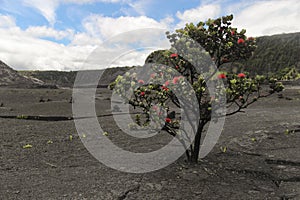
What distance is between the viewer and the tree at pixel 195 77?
6.41 m

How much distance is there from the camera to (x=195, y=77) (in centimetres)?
720

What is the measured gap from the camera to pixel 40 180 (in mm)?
6457

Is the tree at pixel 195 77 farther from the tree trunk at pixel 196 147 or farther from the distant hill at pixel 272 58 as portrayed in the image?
the distant hill at pixel 272 58

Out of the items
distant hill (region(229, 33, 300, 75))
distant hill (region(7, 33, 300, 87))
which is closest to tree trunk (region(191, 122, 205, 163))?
distant hill (region(7, 33, 300, 87))

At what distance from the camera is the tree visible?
641 centimetres

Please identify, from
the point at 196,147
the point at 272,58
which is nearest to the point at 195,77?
the point at 196,147

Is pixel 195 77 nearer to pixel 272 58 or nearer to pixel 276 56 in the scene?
pixel 272 58

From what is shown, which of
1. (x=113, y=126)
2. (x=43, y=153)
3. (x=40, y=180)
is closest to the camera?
(x=40, y=180)

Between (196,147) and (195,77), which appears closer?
(195,77)

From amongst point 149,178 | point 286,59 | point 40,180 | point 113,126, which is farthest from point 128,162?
point 286,59

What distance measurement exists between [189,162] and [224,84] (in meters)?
2.55

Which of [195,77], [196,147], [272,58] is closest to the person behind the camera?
[195,77]

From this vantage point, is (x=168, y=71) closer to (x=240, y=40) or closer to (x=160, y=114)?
(x=160, y=114)

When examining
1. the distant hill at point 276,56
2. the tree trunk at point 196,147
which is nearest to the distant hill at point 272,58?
the distant hill at point 276,56
